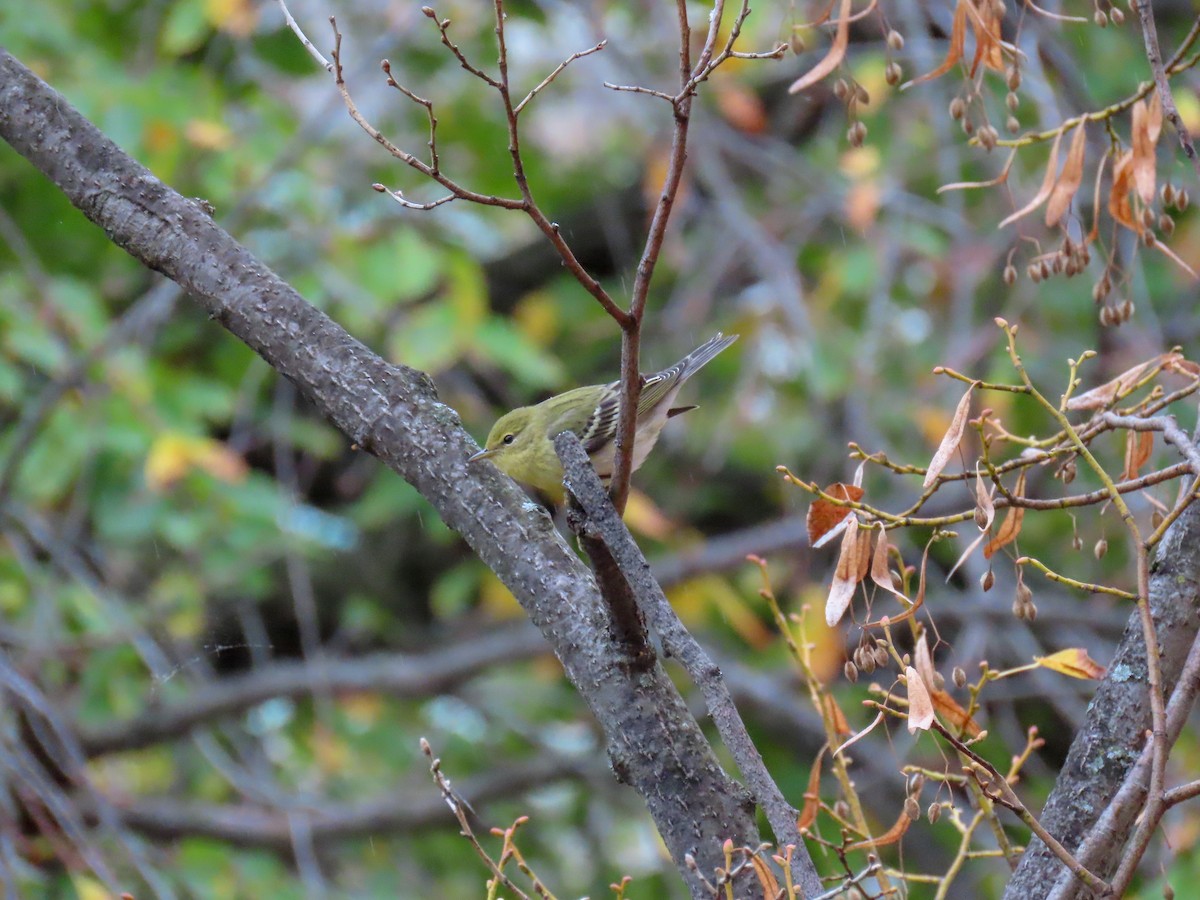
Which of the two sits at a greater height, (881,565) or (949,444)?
(949,444)

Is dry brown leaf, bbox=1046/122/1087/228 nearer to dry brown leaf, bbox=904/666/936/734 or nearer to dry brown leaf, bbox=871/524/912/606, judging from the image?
dry brown leaf, bbox=871/524/912/606

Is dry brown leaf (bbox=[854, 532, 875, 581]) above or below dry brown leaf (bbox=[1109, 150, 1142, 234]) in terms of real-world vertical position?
below

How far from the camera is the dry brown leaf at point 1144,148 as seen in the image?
5.98 feet

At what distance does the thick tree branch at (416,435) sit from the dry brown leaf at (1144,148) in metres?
0.95

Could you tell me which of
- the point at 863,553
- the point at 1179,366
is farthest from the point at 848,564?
the point at 1179,366

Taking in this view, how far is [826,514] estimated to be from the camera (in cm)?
163

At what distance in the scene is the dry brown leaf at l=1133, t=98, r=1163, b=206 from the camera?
182 centimetres

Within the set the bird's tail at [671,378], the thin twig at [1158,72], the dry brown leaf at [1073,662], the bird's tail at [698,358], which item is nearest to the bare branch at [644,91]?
the thin twig at [1158,72]

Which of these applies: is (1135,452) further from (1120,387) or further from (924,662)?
(924,662)

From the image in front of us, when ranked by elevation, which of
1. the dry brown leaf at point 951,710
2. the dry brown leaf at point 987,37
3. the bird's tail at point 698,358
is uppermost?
the bird's tail at point 698,358

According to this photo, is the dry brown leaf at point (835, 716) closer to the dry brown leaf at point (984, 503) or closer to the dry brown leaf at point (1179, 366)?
the dry brown leaf at point (984, 503)

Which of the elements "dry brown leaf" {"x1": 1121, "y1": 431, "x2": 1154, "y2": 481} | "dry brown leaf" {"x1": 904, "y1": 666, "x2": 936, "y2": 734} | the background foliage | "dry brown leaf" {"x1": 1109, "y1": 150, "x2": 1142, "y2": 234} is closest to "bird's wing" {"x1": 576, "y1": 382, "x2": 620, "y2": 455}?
the background foliage

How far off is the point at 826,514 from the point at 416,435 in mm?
603

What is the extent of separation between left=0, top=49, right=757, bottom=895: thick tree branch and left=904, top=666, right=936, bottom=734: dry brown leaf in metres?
0.38
